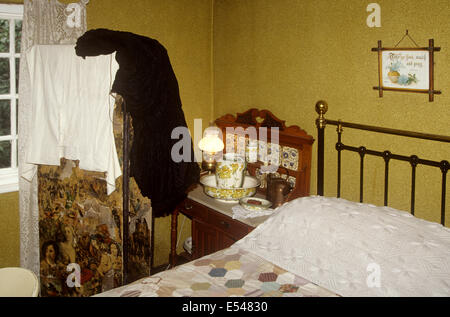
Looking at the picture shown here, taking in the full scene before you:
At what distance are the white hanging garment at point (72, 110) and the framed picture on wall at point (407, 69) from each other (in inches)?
62.1

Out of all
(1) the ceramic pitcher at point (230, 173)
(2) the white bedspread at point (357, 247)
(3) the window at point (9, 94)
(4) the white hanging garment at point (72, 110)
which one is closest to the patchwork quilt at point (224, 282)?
(2) the white bedspread at point (357, 247)

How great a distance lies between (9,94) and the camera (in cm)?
288

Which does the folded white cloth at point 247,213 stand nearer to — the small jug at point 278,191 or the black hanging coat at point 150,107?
the small jug at point 278,191

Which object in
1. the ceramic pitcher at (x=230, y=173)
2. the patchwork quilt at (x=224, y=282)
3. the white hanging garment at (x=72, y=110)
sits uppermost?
the white hanging garment at (x=72, y=110)

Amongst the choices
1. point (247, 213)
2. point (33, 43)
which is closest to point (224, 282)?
point (247, 213)

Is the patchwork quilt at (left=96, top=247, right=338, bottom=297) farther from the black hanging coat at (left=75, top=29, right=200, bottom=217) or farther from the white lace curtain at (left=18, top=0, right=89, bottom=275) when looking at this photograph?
the white lace curtain at (left=18, top=0, right=89, bottom=275)

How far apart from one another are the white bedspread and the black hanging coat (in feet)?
2.01

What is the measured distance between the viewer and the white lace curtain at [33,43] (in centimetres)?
264

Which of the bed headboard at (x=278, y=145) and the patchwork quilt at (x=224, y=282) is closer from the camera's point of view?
the patchwork quilt at (x=224, y=282)

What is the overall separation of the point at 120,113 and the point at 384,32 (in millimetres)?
1626

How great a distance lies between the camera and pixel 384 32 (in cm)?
241

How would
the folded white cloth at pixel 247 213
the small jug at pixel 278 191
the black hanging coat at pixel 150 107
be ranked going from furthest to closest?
the small jug at pixel 278 191 < the folded white cloth at pixel 247 213 < the black hanging coat at pixel 150 107

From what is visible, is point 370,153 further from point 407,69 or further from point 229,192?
point 229,192
